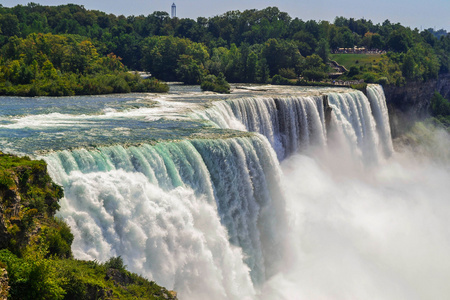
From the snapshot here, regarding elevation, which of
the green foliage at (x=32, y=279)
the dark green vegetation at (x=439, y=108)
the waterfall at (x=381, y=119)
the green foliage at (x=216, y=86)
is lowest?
the dark green vegetation at (x=439, y=108)

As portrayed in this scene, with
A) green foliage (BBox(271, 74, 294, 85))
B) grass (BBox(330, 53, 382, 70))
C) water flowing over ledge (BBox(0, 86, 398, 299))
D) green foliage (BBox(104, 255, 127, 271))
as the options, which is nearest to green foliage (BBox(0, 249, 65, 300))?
green foliage (BBox(104, 255, 127, 271))

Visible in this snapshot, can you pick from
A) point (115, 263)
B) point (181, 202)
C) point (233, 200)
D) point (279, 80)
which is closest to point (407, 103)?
point (279, 80)

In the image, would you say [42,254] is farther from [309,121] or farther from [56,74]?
[56,74]

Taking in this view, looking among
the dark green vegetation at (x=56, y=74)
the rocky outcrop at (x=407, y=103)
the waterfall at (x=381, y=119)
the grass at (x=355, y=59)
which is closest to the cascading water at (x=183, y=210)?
the dark green vegetation at (x=56, y=74)

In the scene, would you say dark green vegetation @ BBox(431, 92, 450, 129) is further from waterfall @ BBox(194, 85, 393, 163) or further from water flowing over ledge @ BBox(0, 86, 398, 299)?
water flowing over ledge @ BBox(0, 86, 398, 299)

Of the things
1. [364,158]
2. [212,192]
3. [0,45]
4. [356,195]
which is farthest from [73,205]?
[0,45]

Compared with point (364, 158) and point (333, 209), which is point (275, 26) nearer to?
point (364, 158)

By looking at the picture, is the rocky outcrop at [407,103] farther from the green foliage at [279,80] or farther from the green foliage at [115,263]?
the green foliage at [115,263]
